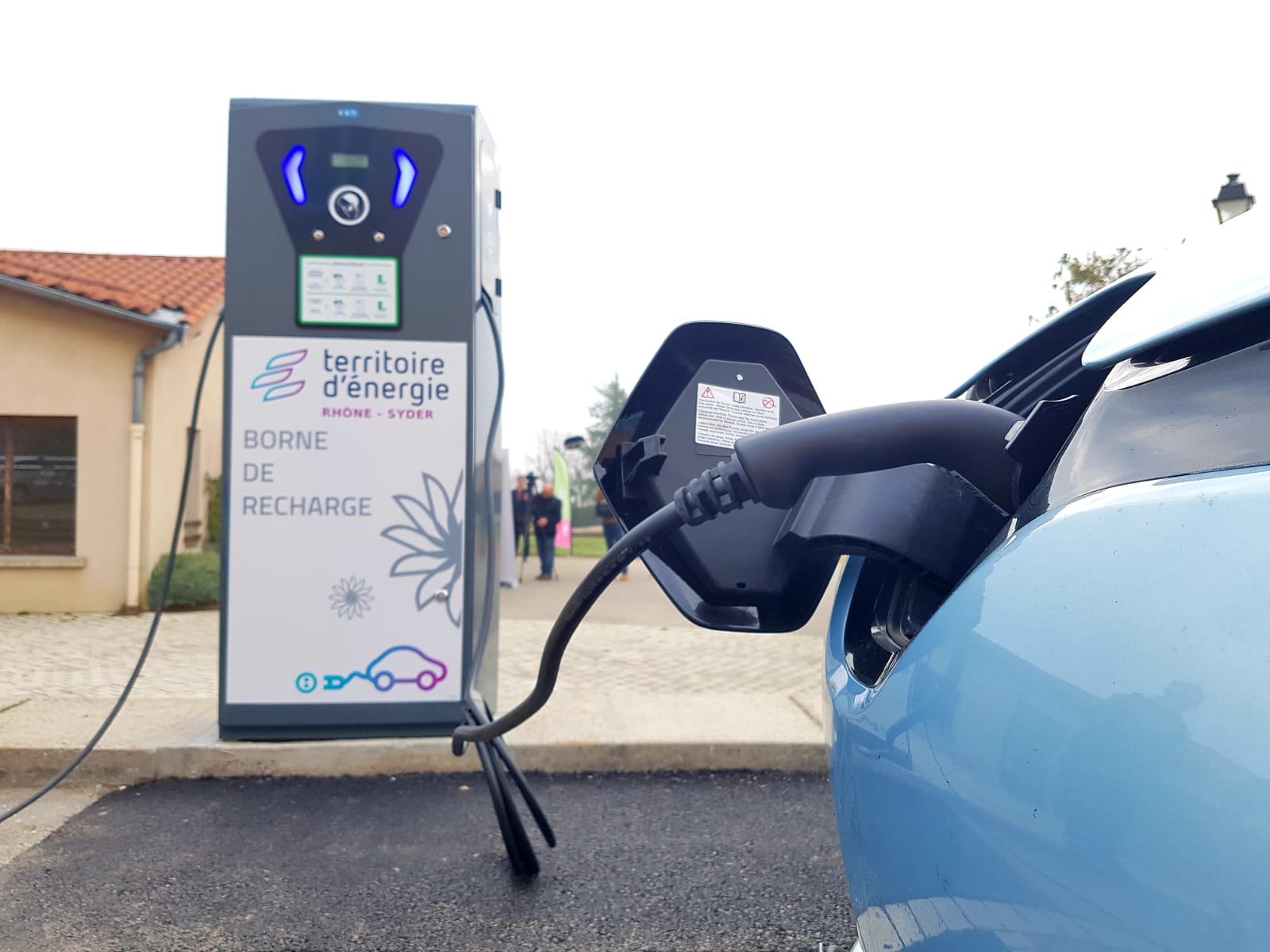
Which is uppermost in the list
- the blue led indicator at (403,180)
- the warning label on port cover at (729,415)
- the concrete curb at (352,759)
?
the blue led indicator at (403,180)

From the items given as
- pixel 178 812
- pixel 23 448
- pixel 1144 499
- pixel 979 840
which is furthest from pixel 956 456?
pixel 23 448

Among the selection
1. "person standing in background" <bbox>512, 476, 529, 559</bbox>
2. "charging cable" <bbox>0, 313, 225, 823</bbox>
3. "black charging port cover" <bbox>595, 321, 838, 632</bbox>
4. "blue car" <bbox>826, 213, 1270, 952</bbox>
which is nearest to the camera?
"blue car" <bbox>826, 213, 1270, 952</bbox>

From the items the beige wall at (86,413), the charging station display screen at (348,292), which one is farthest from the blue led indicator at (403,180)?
the beige wall at (86,413)

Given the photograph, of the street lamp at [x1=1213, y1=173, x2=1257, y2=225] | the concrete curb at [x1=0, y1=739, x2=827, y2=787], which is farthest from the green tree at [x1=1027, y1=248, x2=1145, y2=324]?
the concrete curb at [x1=0, y1=739, x2=827, y2=787]

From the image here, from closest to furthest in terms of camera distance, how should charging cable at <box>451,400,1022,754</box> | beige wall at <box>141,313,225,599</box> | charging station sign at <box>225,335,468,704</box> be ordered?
charging cable at <box>451,400,1022,754</box>
charging station sign at <box>225,335,468,704</box>
beige wall at <box>141,313,225,599</box>

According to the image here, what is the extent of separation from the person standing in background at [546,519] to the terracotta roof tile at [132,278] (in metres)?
5.33

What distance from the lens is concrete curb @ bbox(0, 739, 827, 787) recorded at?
4.24m

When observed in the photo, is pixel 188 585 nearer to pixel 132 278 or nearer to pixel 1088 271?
pixel 132 278

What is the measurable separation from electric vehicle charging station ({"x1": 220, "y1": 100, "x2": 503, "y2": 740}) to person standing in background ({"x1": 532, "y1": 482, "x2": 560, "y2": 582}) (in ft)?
35.1

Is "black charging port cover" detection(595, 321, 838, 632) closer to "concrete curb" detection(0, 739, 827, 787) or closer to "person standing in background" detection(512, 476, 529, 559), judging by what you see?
"concrete curb" detection(0, 739, 827, 787)

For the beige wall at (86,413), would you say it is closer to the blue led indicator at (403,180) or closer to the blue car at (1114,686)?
the blue led indicator at (403,180)

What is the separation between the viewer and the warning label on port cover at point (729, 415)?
52.8 inches

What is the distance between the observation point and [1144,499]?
0.76m

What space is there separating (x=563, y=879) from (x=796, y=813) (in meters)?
1.10
